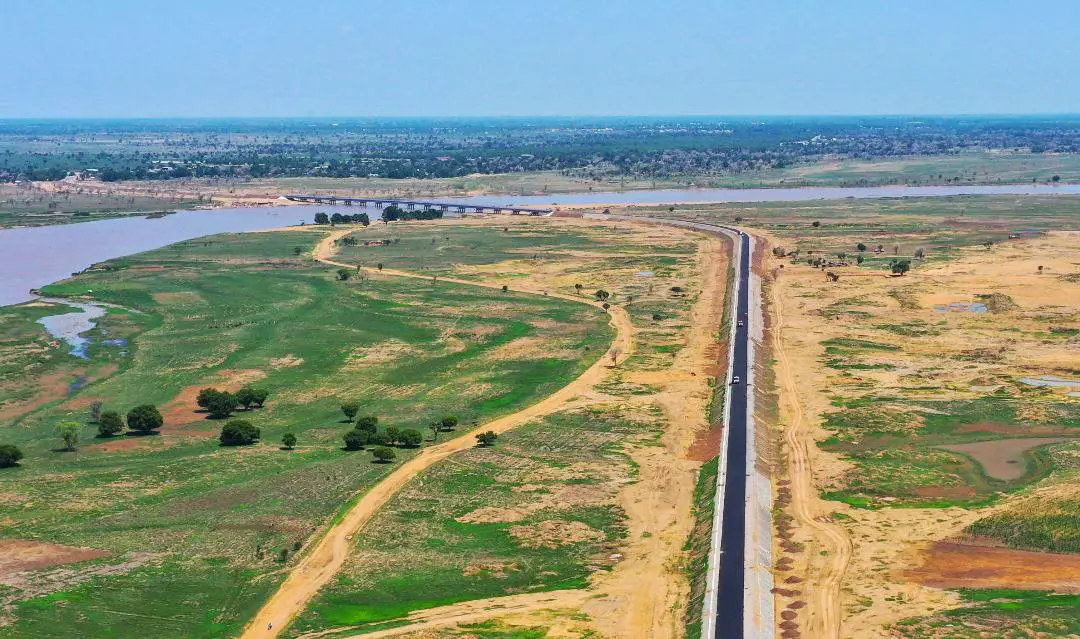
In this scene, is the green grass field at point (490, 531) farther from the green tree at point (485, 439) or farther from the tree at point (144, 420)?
the tree at point (144, 420)

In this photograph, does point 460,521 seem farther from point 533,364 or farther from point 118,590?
point 533,364

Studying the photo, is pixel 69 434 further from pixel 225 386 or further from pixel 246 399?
pixel 225 386

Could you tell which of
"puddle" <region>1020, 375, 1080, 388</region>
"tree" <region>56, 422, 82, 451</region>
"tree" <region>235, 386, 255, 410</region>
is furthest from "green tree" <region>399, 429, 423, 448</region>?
"puddle" <region>1020, 375, 1080, 388</region>

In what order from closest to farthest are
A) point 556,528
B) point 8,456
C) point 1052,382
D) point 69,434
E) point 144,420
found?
point 556,528 < point 8,456 < point 69,434 < point 144,420 < point 1052,382

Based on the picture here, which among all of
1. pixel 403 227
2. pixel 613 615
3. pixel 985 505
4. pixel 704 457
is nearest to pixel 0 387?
pixel 704 457

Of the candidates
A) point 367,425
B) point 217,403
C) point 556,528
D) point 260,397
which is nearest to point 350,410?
point 367,425
